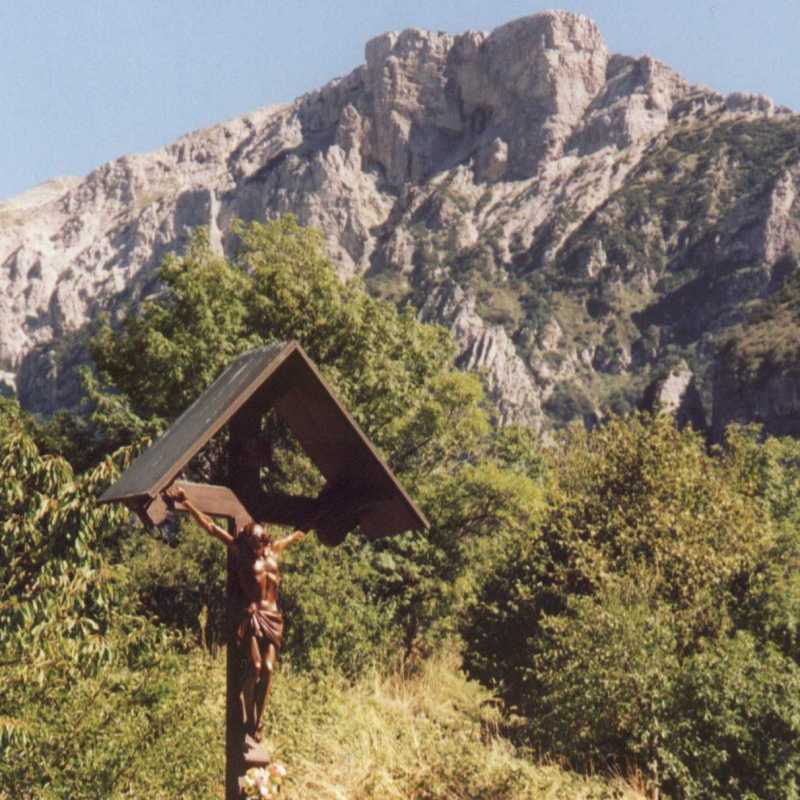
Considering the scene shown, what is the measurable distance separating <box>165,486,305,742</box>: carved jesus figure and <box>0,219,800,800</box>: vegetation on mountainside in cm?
115

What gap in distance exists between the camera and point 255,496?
16.4 feet

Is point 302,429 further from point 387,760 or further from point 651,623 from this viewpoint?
point 651,623

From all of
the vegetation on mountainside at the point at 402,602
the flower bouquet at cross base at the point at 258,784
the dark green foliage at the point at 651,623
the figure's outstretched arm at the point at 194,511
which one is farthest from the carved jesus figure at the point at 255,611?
the dark green foliage at the point at 651,623

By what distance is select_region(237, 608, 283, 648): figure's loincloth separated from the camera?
4367 mm

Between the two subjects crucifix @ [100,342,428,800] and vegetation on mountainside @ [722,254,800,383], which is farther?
vegetation on mountainside @ [722,254,800,383]

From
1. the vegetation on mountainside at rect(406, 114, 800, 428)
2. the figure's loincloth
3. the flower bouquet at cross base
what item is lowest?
the flower bouquet at cross base

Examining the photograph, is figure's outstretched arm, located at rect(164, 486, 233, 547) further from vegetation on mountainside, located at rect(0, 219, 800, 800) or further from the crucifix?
vegetation on mountainside, located at rect(0, 219, 800, 800)

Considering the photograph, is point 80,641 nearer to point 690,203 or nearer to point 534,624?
point 534,624

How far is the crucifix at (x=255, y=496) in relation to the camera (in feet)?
14.4

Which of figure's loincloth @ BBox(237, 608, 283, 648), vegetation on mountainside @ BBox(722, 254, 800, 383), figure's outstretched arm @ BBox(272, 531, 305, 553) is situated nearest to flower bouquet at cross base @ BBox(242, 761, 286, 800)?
figure's loincloth @ BBox(237, 608, 283, 648)

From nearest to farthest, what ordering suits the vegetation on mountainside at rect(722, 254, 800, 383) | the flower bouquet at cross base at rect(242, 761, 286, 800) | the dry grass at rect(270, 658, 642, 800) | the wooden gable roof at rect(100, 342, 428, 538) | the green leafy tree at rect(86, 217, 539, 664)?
the flower bouquet at cross base at rect(242, 761, 286, 800) < the wooden gable roof at rect(100, 342, 428, 538) < the dry grass at rect(270, 658, 642, 800) < the green leafy tree at rect(86, 217, 539, 664) < the vegetation on mountainside at rect(722, 254, 800, 383)

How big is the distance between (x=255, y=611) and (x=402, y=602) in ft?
49.0

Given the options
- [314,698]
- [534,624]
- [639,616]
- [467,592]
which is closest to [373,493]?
[314,698]

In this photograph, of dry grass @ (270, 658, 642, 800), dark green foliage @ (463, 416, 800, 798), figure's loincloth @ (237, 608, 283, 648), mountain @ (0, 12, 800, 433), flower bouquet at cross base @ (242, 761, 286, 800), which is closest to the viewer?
flower bouquet at cross base @ (242, 761, 286, 800)
